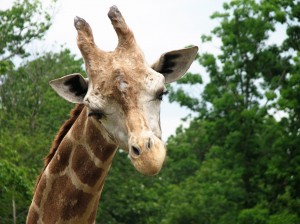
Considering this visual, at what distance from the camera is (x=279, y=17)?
125ft

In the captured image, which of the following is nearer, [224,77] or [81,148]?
[81,148]

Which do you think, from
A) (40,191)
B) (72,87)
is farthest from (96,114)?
(40,191)

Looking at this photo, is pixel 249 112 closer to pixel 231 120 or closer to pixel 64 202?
pixel 231 120

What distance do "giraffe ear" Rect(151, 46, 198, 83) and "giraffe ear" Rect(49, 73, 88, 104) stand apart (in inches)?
22.1

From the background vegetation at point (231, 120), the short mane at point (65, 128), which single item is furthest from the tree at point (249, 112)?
the short mane at point (65, 128)

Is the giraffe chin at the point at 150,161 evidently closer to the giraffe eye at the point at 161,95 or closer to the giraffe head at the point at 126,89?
the giraffe head at the point at 126,89

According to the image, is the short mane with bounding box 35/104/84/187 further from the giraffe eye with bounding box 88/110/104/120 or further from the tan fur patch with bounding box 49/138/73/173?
the giraffe eye with bounding box 88/110/104/120

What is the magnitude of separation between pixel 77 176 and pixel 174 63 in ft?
3.76

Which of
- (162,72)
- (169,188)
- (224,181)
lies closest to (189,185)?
(169,188)

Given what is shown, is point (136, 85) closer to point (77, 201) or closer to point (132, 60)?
point (132, 60)

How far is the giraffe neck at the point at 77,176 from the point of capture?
637 cm

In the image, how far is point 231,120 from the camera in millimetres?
39562

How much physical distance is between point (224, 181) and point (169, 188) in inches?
561

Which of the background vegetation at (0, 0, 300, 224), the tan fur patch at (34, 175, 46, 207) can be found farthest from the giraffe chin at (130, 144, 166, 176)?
the background vegetation at (0, 0, 300, 224)
